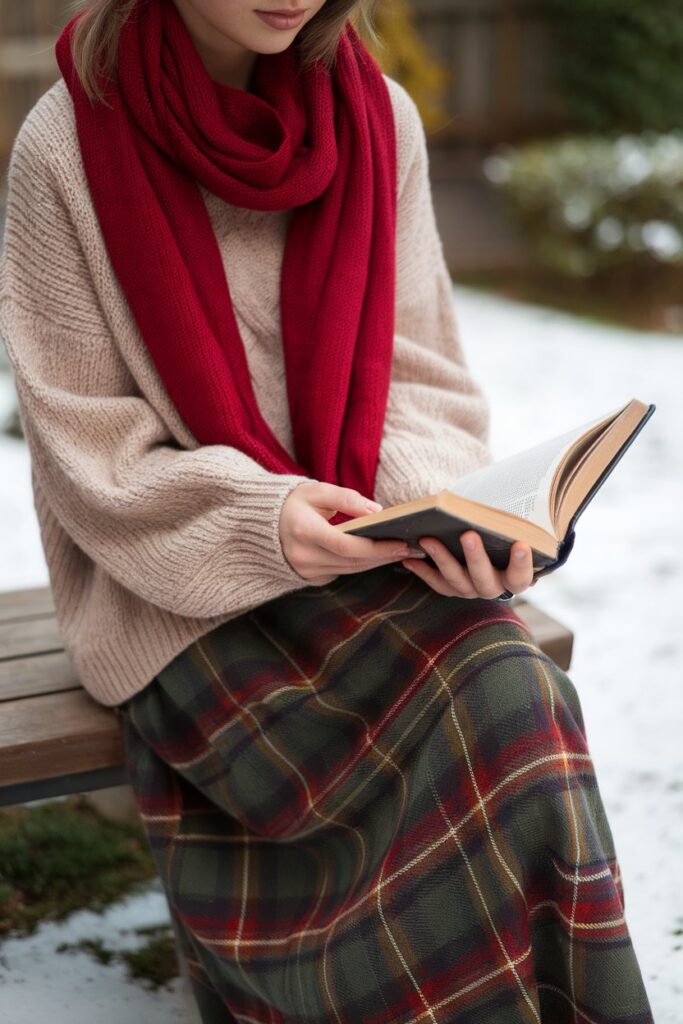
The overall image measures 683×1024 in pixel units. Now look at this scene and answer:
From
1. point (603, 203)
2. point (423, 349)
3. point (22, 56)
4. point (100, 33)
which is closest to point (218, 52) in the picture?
point (100, 33)

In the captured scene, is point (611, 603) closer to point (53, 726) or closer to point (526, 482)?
point (53, 726)

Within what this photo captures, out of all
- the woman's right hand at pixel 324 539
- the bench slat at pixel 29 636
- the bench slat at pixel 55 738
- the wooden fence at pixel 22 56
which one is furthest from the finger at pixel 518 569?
the wooden fence at pixel 22 56

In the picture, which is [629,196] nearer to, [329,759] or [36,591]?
[36,591]

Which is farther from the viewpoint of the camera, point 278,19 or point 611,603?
point 611,603

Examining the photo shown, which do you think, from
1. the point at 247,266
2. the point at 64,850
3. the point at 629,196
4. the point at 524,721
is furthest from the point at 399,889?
the point at 629,196

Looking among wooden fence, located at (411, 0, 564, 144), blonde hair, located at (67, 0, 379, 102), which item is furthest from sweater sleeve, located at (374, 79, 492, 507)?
wooden fence, located at (411, 0, 564, 144)

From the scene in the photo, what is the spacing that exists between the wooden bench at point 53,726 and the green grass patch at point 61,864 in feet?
1.25

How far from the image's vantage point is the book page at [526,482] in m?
1.23

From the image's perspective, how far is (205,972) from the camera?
5.18 feet

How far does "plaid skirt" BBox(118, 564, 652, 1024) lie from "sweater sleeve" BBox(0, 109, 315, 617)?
116 millimetres

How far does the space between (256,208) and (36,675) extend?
2.37 ft

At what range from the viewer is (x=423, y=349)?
1.76 meters

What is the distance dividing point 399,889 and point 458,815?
10cm

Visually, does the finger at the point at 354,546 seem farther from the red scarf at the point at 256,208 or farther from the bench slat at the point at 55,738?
the bench slat at the point at 55,738
